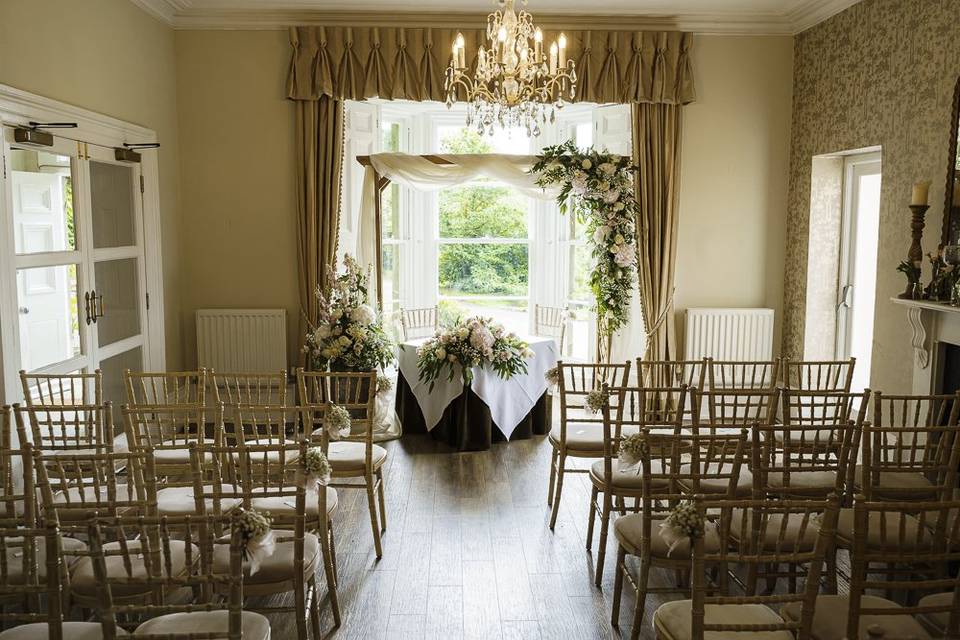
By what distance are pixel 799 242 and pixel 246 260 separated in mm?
4775

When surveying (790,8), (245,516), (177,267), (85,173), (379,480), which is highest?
(790,8)

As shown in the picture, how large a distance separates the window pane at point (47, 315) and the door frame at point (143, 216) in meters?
0.16

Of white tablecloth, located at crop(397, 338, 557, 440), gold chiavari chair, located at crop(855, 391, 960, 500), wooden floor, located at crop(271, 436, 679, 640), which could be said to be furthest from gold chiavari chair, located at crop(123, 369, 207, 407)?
gold chiavari chair, located at crop(855, 391, 960, 500)

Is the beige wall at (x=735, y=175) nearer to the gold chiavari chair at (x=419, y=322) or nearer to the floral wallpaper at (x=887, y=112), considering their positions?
the floral wallpaper at (x=887, y=112)

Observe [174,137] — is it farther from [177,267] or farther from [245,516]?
[245,516]

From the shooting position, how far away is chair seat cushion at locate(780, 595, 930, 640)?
2.52 m

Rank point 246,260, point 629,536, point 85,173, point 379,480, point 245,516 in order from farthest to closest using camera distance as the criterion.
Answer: point 246,260 < point 85,173 < point 379,480 < point 629,536 < point 245,516

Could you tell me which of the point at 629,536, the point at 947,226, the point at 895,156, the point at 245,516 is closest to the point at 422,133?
the point at 895,156

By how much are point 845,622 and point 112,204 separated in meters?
5.21

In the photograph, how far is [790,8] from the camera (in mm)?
6605

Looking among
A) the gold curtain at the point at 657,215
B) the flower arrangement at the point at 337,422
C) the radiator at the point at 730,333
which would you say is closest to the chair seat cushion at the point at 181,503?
the flower arrangement at the point at 337,422

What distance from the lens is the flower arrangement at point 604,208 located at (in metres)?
6.59

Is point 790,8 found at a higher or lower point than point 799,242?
higher

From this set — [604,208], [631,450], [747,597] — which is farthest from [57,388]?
[604,208]
